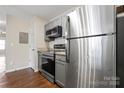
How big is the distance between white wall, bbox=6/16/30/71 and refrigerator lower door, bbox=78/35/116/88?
3.60 meters

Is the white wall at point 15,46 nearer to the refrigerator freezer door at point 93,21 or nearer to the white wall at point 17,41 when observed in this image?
the white wall at point 17,41

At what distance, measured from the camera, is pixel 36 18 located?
4.94 meters

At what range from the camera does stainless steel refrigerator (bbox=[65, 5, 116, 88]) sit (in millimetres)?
1666

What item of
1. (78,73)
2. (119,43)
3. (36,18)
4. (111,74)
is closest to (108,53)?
(119,43)

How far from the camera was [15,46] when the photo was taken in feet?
16.4

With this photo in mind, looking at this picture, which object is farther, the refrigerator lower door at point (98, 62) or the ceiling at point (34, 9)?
the ceiling at point (34, 9)

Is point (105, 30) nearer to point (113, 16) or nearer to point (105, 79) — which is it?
point (113, 16)

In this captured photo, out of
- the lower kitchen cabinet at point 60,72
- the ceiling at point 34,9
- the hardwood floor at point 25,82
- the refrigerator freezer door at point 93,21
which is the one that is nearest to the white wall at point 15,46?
the ceiling at point 34,9

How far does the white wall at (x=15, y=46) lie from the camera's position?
468 centimetres

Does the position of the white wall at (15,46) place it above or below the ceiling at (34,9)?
below

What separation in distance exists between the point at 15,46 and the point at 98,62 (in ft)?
13.6

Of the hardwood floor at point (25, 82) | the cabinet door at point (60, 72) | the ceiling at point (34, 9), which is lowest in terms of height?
the hardwood floor at point (25, 82)

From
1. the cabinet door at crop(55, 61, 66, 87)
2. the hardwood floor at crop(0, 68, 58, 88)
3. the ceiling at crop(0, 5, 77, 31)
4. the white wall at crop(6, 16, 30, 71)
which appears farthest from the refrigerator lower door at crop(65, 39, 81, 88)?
the white wall at crop(6, 16, 30, 71)

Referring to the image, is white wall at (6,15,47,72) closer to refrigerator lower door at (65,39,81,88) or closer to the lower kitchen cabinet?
the lower kitchen cabinet
